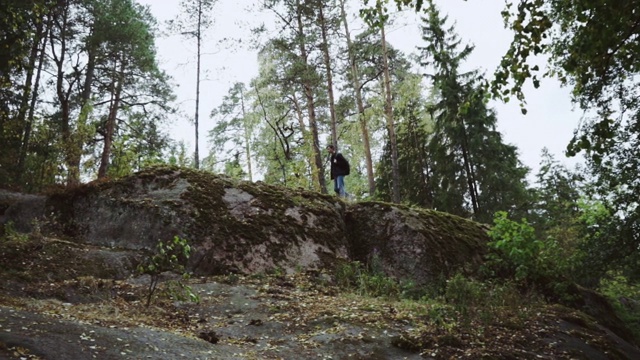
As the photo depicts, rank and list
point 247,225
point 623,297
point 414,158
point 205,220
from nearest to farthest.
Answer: point 205,220 → point 247,225 → point 623,297 → point 414,158

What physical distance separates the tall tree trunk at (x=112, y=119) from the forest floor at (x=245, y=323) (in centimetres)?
1295

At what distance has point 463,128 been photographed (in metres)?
23.7

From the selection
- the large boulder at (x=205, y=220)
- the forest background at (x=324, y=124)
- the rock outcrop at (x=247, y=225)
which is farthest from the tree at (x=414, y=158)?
the large boulder at (x=205, y=220)

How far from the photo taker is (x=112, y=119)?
2067 centimetres

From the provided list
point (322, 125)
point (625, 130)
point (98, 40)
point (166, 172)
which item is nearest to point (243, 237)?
point (166, 172)

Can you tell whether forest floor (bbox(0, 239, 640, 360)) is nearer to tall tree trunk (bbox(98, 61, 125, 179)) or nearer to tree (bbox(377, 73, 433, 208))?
tall tree trunk (bbox(98, 61, 125, 179))

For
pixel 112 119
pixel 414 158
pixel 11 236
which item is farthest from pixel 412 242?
pixel 414 158

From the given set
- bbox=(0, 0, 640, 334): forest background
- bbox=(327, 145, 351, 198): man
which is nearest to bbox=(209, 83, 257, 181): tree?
bbox=(0, 0, 640, 334): forest background

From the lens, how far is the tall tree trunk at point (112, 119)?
760 inches

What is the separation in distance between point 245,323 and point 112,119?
1813 cm

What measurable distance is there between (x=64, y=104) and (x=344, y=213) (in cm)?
1339

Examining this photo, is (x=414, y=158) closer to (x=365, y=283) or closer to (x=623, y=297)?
(x=623, y=297)

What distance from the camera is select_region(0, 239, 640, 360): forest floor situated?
12.6 ft

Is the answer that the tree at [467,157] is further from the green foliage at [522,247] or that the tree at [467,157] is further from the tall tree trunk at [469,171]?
the green foliage at [522,247]
